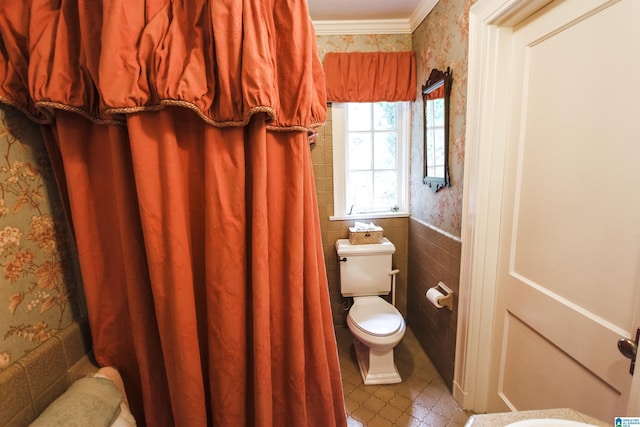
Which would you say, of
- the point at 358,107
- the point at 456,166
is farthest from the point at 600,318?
the point at 358,107

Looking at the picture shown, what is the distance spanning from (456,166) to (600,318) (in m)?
0.88

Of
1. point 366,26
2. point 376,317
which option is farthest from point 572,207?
point 366,26

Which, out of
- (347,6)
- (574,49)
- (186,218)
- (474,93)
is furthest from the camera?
(347,6)

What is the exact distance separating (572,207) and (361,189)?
1.48 metres

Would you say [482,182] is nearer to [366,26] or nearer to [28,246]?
[366,26]

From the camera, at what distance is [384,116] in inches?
86.9

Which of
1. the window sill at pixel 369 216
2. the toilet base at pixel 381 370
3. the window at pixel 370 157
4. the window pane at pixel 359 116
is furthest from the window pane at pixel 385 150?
the toilet base at pixel 381 370

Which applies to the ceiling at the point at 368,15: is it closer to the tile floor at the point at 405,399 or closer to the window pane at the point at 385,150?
the window pane at the point at 385,150

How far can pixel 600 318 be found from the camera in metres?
0.85

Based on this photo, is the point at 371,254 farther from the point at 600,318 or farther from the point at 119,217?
the point at 119,217

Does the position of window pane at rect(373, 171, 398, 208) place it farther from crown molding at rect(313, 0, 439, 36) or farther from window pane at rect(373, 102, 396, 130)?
crown molding at rect(313, 0, 439, 36)

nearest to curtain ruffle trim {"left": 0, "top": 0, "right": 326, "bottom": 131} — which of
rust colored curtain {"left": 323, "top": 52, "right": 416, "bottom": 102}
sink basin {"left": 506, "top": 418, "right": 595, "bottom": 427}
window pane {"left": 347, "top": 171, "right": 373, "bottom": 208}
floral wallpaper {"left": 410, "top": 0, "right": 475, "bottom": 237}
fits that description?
sink basin {"left": 506, "top": 418, "right": 595, "bottom": 427}

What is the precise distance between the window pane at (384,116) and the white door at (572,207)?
1.08 metres

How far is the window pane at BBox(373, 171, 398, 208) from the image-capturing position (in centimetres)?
228
